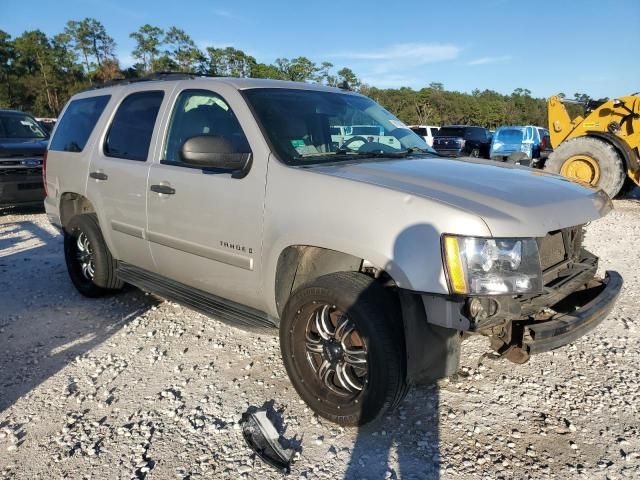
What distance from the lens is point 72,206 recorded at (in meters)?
4.93

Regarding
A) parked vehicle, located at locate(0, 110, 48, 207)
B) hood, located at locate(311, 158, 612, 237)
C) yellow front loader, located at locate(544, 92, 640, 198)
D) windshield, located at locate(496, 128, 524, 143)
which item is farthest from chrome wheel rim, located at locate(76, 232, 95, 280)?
windshield, located at locate(496, 128, 524, 143)

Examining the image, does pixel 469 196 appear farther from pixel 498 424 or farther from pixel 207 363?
pixel 207 363

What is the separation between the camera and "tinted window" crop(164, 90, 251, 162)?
3.24 meters

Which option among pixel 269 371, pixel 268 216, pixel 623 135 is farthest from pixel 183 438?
pixel 623 135

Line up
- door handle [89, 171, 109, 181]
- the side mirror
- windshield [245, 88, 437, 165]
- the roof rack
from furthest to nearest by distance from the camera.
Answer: door handle [89, 171, 109, 181] < the roof rack < windshield [245, 88, 437, 165] < the side mirror

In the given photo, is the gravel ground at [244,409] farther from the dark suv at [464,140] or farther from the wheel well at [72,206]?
the dark suv at [464,140]

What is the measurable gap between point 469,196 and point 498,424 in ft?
4.45

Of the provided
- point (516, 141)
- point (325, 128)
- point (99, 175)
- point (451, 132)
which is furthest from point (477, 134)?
point (99, 175)

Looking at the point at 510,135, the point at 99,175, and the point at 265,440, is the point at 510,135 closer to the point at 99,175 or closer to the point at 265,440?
the point at 99,175

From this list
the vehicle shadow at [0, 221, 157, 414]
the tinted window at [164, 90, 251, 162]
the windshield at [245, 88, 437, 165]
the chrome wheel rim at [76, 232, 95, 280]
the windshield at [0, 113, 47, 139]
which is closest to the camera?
the windshield at [245, 88, 437, 165]

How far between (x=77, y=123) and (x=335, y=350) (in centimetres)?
367

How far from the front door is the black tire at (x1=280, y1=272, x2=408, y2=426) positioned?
471mm

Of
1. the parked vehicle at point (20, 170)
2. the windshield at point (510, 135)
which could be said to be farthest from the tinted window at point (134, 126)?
the windshield at point (510, 135)

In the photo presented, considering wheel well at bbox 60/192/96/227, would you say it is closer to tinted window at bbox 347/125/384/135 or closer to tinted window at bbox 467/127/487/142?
tinted window at bbox 347/125/384/135
